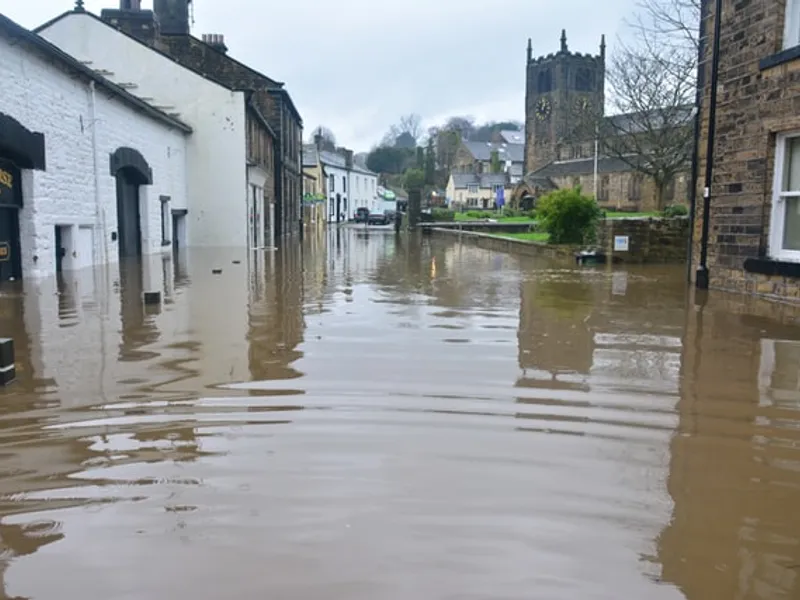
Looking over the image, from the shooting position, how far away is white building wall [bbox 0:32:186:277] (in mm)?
13594

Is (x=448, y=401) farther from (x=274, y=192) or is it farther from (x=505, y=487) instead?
(x=274, y=192)

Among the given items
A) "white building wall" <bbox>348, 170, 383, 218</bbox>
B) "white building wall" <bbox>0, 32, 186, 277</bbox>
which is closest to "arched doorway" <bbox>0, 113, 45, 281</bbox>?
"white building wall" <bbox>0, 32, 186, 277</bbox>

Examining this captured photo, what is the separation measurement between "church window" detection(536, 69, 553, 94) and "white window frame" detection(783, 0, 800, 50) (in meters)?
77.9

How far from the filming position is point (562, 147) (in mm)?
83750

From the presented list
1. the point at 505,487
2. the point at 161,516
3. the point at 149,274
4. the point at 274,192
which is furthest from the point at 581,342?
the point at 274,192

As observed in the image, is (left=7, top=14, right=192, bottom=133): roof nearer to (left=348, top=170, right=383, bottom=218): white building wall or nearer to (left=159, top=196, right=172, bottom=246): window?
(left=159, top=196, right=172, bottom=246): window

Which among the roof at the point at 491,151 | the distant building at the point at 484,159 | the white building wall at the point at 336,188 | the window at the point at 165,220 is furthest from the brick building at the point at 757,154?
the roof at the point at 491,151

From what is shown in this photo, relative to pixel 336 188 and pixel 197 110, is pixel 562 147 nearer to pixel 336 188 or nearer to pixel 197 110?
pixel 336 188

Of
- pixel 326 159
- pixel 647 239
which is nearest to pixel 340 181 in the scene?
pixel 326 159

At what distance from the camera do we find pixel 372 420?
4766 mm

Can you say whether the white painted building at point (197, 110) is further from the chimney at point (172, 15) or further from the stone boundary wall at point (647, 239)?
the stone boundary wall at point (647, 239)

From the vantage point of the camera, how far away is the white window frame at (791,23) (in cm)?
1012

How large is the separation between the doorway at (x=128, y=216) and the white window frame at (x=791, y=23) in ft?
54.0

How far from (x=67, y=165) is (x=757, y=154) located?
13.7 m
